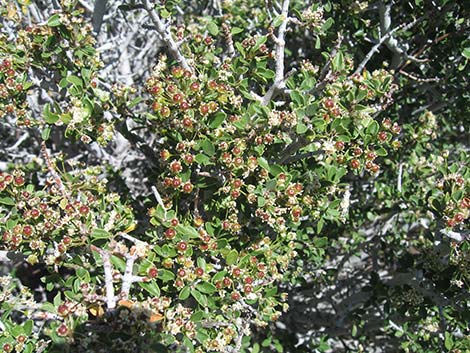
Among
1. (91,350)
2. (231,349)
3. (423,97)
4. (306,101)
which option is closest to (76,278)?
(91,350)

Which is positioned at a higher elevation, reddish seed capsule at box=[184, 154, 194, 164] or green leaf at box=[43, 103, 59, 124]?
reddish seed capsule at box=[184, 154, 194, 164]

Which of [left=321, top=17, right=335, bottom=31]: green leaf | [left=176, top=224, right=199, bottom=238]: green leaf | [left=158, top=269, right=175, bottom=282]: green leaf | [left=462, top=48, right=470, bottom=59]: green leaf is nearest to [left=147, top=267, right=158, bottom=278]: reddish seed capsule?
[left=158, top=269, right=175, bottom=282]: green leaf

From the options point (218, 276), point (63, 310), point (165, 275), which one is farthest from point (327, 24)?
point (63, 310)

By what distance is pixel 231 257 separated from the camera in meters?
2.21

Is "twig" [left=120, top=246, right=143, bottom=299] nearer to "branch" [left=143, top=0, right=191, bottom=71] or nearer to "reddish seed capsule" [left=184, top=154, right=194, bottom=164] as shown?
"reddish seed capsule" [left=184, top=154, right=194, bottom=164]

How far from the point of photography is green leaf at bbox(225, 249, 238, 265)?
2.20 meters

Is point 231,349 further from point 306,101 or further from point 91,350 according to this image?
point 306,101

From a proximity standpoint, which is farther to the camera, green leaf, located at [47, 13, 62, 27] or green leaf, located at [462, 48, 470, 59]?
green leaf, located at [462, 48, 470, 59]

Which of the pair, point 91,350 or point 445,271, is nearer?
point 91,350

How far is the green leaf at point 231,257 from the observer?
2.20 m

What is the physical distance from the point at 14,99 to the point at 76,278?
2.86 ft

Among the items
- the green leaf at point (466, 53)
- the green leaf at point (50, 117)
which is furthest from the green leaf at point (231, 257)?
the green leaf at point (466, 53)

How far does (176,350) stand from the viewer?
227 centimetres

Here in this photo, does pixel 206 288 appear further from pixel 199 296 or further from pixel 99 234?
pixel 99 234
